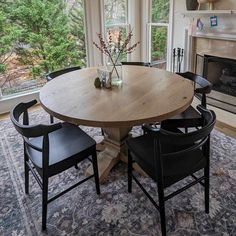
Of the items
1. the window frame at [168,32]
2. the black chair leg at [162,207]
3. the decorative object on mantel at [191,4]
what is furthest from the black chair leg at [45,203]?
the window frame at [168,32]

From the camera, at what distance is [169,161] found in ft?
4.96

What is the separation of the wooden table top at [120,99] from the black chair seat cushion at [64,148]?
241 mm

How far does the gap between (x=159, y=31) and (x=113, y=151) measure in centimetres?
260

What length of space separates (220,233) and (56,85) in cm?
159

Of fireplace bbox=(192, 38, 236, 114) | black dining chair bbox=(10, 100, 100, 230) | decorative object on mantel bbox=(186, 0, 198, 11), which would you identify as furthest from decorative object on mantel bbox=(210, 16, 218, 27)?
black dining chair bbox=(10, 100, 100, 230)

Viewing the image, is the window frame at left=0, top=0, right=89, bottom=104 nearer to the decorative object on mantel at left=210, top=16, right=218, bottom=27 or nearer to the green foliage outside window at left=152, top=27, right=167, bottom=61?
the green foliage outside window at left=152, top=27, right=167, bottom=61

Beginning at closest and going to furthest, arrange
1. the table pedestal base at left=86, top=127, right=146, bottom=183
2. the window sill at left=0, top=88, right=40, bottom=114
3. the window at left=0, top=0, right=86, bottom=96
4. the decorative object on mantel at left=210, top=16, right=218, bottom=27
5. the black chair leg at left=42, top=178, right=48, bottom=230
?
the black chair leg at left=42, top=178, right=48, bottom=230 → the table pedestal base at left=86, top=127, right=146, bottom=183 → the decorative object on mantel at left=210, top=16, right=218, bottom=27 → the window at left=0, top=0, right=86, bottom=96 → the window sill at left=0, top=88, right=40, bottom=114

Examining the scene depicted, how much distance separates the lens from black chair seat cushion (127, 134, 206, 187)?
1.43 meters

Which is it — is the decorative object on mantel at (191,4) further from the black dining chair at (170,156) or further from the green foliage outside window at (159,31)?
the black dining chair at (170,156)

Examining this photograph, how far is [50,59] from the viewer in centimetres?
372

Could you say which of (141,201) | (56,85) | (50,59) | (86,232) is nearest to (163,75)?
(56,85)

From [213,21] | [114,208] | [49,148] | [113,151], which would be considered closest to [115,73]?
[113,151]

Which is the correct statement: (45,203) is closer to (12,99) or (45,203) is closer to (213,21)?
(12,99)

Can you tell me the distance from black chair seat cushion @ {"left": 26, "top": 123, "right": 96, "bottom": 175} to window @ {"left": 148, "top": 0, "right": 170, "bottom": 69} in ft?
8.91
